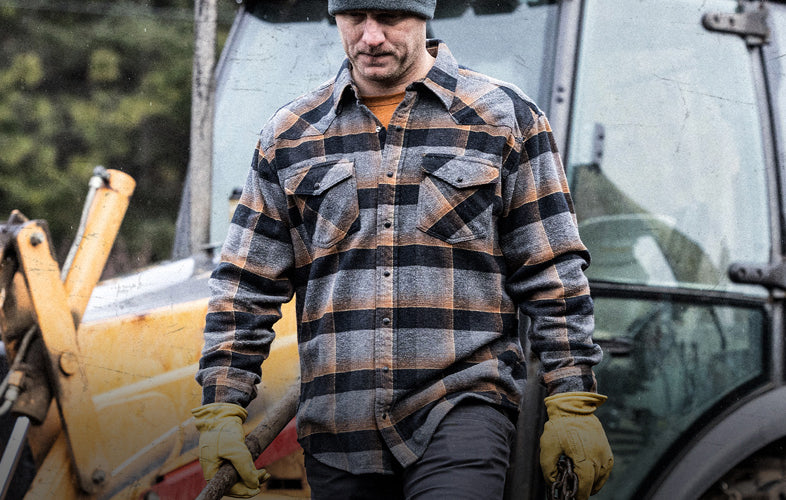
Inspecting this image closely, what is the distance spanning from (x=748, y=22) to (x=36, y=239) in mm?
1949

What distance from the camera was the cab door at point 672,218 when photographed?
2.46m

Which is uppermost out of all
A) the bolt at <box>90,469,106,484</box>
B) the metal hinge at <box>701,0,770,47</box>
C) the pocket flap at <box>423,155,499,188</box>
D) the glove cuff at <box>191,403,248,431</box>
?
the metal hinge at <box>701,0,770,47</box>

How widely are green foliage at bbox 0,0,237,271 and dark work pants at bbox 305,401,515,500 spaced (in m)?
1.12

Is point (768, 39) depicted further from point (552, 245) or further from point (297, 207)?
point (297, 207)

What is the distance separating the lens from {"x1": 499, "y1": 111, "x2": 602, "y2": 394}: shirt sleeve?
180cm

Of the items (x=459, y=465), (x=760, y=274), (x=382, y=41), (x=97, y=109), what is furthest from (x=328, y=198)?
(x=97, y=109)

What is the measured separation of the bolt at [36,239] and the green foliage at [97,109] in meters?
0.16

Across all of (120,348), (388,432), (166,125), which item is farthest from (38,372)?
(166,125)

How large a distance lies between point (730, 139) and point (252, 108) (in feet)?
4.47

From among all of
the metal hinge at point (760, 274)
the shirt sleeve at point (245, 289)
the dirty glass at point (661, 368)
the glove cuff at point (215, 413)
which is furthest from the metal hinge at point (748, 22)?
the glove cuff at point (215, 413)

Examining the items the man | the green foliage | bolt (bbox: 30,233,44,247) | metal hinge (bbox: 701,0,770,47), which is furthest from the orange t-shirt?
metal hinge (bbox: 701,0,770,47)

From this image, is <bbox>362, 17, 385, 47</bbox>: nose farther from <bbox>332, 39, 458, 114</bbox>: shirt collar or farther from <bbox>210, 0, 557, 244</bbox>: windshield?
<bbox>210, 0, 557, 244</bbox>: windshield

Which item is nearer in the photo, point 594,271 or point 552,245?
point 552,245

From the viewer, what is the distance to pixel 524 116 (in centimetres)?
184
